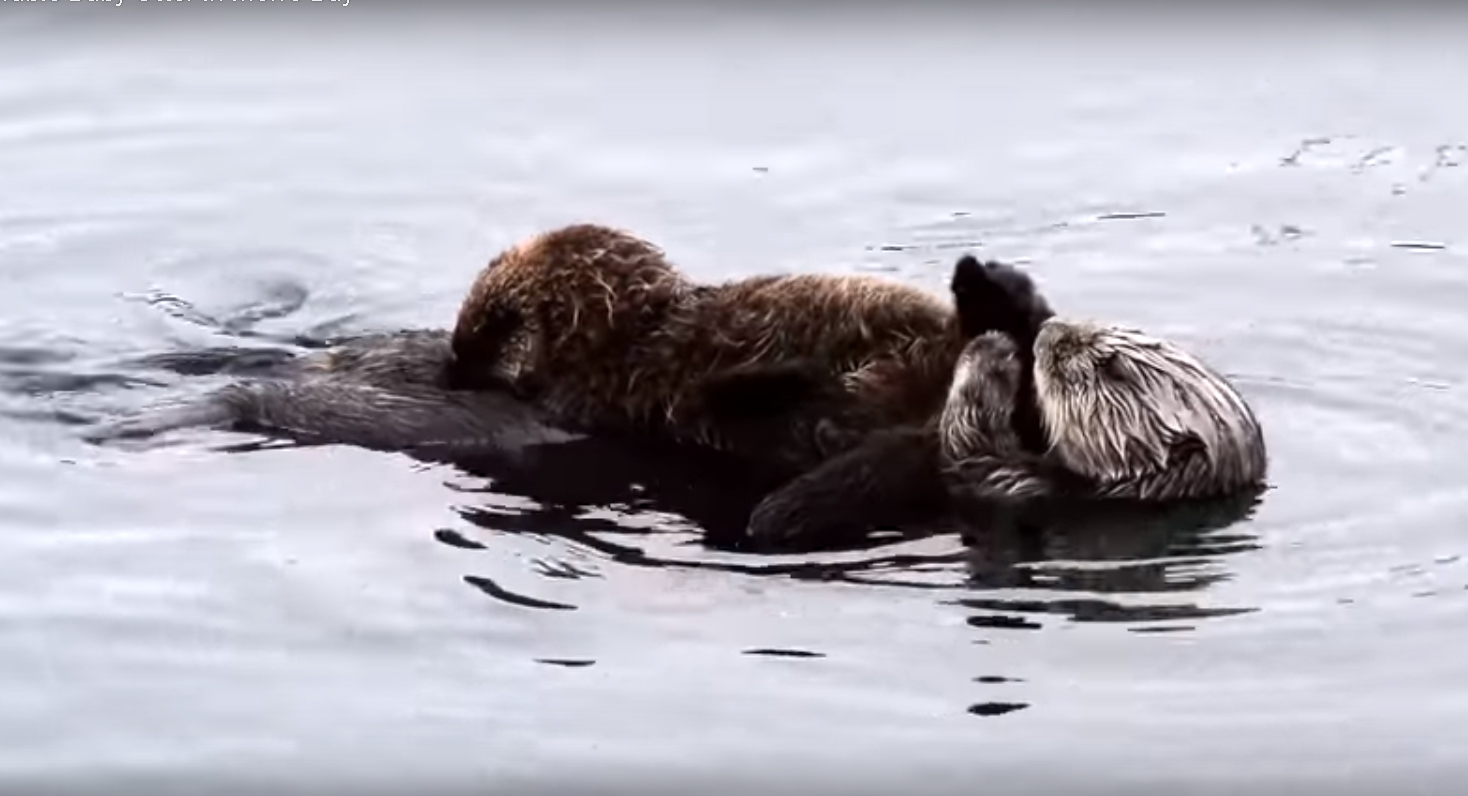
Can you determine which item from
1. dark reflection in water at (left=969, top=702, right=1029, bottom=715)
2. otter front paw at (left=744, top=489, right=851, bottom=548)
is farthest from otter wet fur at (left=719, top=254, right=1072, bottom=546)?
dark reflection in water at (left=969, top=702, right=1029, bottom=715)

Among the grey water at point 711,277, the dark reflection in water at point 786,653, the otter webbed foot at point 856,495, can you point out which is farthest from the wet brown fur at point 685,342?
the dark reflection in water at point 786,653

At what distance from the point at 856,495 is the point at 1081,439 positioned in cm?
65

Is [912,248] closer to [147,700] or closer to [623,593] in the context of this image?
[623,593]

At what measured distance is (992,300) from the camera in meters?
6.36

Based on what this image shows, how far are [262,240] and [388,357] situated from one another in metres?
2.09

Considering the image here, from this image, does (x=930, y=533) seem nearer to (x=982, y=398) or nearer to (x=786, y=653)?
(x=982, y=398)

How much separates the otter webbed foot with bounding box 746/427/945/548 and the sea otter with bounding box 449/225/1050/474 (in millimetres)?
202

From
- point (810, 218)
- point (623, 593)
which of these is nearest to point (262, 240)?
point (810, 218)

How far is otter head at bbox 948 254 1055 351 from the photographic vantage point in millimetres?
6309

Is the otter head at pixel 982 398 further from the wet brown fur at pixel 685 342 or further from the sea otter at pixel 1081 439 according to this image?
the wet brown fur at pixel 685 342

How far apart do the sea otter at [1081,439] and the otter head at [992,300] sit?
0.16 feet

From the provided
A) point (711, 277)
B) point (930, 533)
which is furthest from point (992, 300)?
point (711, 277)

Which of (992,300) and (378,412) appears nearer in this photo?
(992,300)

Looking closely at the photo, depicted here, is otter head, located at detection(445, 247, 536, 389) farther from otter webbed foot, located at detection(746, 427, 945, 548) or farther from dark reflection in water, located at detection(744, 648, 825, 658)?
dark reflection in water, located at detection(744, 648, 825, 658)
